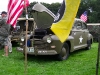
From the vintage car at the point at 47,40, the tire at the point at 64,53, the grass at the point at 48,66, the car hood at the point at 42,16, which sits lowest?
the grass at the point at 48,66

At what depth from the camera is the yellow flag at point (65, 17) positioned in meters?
4.57

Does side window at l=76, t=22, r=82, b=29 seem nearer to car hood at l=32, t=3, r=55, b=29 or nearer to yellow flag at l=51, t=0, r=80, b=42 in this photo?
car hood at l=32, t=3, r=55, b=29

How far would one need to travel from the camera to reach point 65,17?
462 centimetres

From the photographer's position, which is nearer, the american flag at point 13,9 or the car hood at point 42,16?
the american flag at point 13,9

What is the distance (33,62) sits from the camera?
8383 mm

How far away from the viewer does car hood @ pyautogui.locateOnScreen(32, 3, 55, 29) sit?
27.6 ft

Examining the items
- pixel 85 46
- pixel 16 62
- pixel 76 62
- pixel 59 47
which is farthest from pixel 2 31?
pixel 85 46

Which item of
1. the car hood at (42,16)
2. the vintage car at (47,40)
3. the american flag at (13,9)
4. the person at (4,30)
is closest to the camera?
the american flag at (13,9)

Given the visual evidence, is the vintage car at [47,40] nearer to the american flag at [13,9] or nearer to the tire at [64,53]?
the tire at [64,53]

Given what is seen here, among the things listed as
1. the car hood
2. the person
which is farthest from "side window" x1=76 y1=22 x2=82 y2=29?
the person

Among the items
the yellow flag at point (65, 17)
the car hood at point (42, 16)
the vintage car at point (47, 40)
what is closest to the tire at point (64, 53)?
the vintage car at point (47, 40)

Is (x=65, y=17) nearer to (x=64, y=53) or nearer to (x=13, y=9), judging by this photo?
(x=13, y=9)

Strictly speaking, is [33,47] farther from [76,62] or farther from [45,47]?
[76,62]

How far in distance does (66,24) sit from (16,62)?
13.4ft
